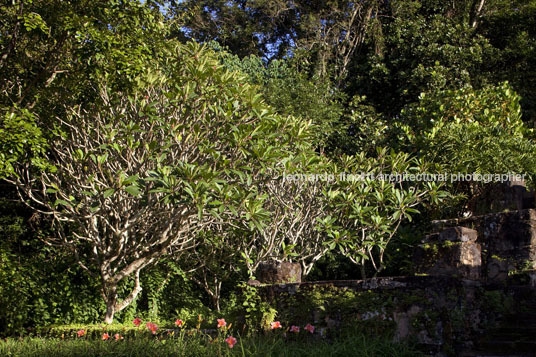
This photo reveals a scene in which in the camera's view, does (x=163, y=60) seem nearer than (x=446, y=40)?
Yes

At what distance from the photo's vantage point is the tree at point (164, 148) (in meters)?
7.79

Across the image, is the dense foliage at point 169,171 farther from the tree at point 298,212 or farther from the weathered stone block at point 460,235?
the weathered stone block at point 460,235

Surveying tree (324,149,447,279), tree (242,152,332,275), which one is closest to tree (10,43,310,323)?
tree (242,152,332,275)

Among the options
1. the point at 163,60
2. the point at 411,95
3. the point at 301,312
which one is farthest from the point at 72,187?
the point at 411,95

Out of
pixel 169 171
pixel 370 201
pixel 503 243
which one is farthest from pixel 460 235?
pixel 169 171

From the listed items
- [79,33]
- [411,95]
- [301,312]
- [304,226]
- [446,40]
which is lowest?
[301,312]

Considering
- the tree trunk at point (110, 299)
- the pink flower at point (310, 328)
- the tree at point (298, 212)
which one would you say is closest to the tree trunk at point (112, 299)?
the tree trunk at point (110, 299)

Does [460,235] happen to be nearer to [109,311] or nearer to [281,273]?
[281,273]

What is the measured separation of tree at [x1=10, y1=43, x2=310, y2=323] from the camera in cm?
779

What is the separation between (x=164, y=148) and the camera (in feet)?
25.3

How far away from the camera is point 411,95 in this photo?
16.8 meters

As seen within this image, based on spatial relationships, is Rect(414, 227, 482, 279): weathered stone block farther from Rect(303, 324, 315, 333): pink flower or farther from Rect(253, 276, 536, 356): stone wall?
Rect(303, 324, 315, 333): pink flower

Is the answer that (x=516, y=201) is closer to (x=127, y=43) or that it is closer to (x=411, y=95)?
(x=127, y=43)

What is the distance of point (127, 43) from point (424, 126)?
7.96 m
